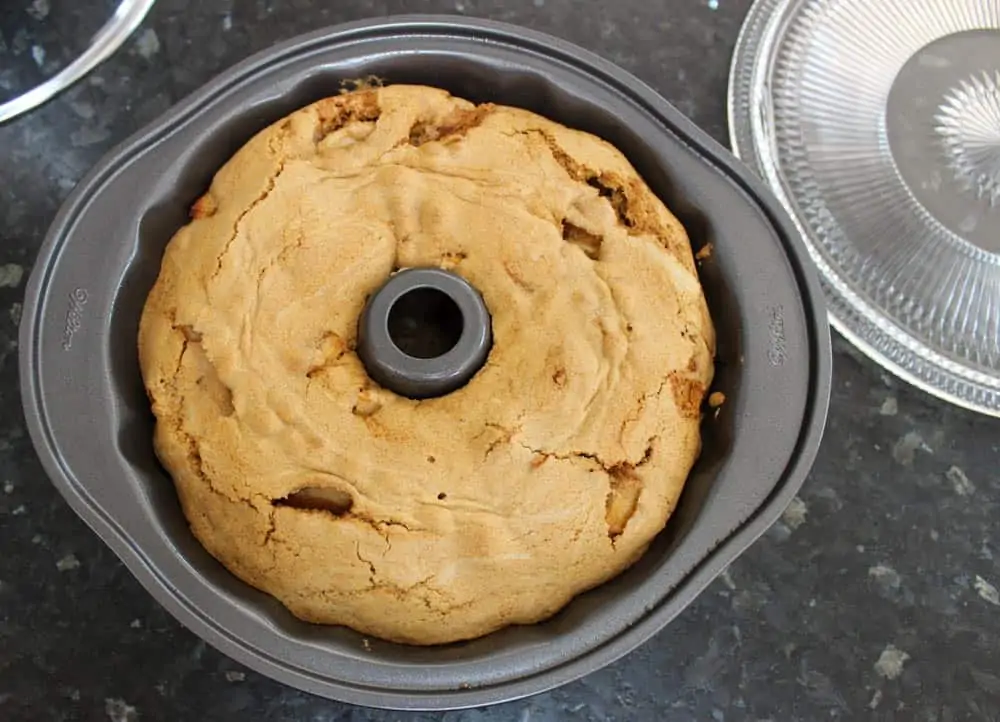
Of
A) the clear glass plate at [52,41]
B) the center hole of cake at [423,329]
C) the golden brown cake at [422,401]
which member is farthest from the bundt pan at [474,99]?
the clear glass plate at [52,41]

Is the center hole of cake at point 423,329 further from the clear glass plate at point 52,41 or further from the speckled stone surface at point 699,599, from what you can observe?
the clear glass plate at point 52,41

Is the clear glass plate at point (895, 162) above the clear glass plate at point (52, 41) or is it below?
below

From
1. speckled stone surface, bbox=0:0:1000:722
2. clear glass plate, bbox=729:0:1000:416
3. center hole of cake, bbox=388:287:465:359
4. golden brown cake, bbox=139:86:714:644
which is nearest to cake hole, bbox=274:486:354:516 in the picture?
golden brown cake, bbox=139:86:714:644

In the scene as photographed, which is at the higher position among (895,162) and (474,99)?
(474,99)

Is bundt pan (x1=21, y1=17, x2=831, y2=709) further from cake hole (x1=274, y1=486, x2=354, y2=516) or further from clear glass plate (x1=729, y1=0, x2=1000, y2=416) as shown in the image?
clear glass plate (x1=729, y1=0, x2=1000, y2=416)

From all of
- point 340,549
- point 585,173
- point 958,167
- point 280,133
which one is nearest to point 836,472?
point 958,167

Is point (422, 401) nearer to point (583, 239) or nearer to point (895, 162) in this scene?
point (583, 239)

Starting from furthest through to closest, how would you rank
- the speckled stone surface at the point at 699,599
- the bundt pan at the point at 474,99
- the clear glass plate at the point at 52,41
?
1. the clear glass plate at the point at 52,41
2. the speckled stone surface at the point at 699,599
3. the bundt pan at the point at 474,99

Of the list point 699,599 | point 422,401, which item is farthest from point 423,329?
point 699,599
